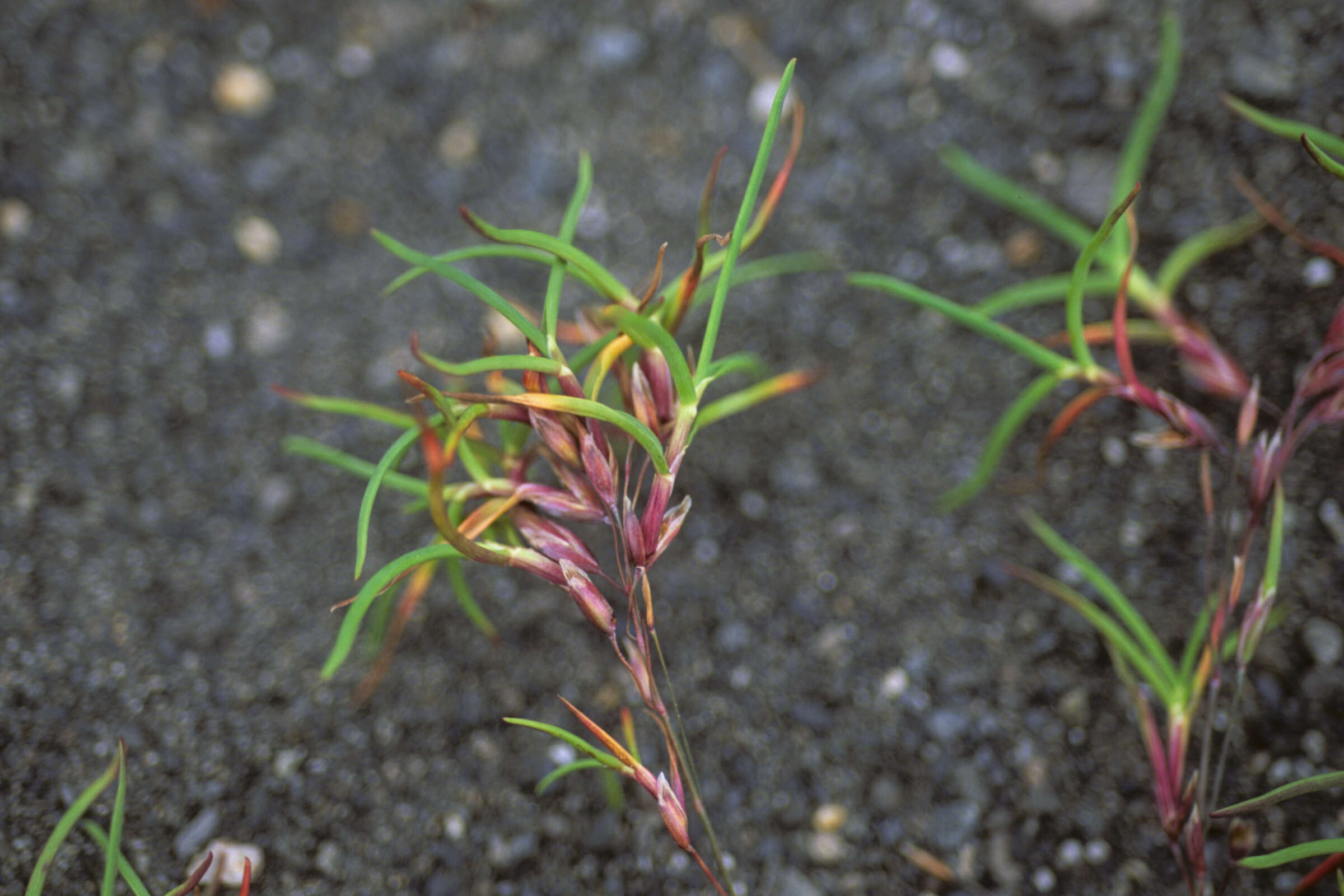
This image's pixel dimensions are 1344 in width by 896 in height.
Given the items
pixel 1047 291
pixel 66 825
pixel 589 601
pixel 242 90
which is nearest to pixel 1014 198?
pixel 1047 291

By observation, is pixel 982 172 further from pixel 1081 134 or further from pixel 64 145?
pixel 64 145

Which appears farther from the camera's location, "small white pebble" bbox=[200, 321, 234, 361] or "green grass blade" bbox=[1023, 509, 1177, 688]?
"small white pebble" bbox=[200, 321, 234, 361]

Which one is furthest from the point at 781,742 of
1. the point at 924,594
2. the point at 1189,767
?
the point at 1189,767

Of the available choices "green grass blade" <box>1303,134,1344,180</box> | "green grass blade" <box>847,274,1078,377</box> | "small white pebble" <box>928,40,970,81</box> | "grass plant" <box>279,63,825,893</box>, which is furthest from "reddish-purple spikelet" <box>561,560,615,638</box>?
"small white pebble" <box>928,40,970,81</box>

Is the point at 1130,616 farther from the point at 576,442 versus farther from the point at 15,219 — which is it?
the point at 15,219

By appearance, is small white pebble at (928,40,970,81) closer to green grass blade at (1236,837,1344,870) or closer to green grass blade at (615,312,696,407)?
green grass blade at (615,312,696,407)

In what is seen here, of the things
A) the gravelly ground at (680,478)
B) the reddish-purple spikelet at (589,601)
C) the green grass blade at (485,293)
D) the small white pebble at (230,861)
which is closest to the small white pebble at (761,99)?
the gravelly ground at (680,478)
